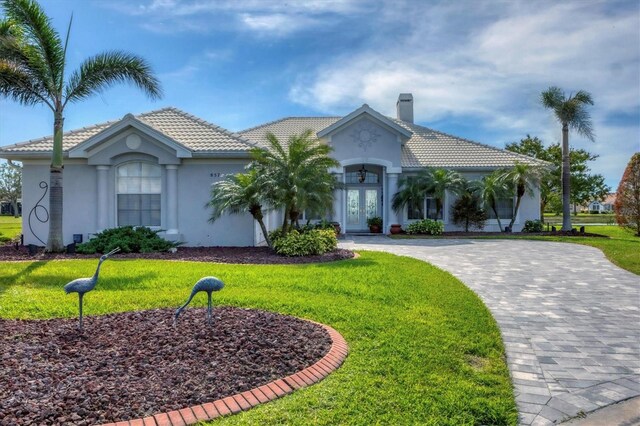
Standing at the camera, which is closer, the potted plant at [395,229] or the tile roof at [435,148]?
the potted plant at [395,229]

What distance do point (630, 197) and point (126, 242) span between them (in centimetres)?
2481

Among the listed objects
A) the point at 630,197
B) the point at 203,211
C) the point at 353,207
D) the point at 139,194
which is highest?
the point at 630,197

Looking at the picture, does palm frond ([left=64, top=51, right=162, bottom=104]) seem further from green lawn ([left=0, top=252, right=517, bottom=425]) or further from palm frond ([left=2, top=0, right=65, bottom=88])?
green lawn ([left=0, top=252, right=517, bottom=425])

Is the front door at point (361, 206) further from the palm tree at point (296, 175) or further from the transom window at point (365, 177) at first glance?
the palm tree at point (296, 175)

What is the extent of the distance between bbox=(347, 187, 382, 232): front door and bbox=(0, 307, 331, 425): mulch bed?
17.8 meters

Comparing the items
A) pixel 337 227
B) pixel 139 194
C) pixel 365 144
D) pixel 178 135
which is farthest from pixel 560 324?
pixel 365 144

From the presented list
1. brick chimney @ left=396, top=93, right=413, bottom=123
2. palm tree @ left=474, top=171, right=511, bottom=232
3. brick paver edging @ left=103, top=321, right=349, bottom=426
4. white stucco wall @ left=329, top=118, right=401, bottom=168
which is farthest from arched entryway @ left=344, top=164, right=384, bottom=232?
brick paver edging @ left=103, top=321, right=349, bottom=426

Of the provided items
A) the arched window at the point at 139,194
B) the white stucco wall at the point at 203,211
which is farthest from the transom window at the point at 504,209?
the arched window at the point at 139,194

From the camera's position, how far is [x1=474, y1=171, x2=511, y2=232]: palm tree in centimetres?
2119

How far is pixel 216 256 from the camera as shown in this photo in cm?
1264

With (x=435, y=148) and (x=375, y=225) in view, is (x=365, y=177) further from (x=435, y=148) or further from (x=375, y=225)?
(x=435, y=148)

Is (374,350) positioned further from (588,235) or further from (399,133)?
(588,235)

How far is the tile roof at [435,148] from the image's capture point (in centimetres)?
2309

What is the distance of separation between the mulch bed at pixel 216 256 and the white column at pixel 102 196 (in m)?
2.03
